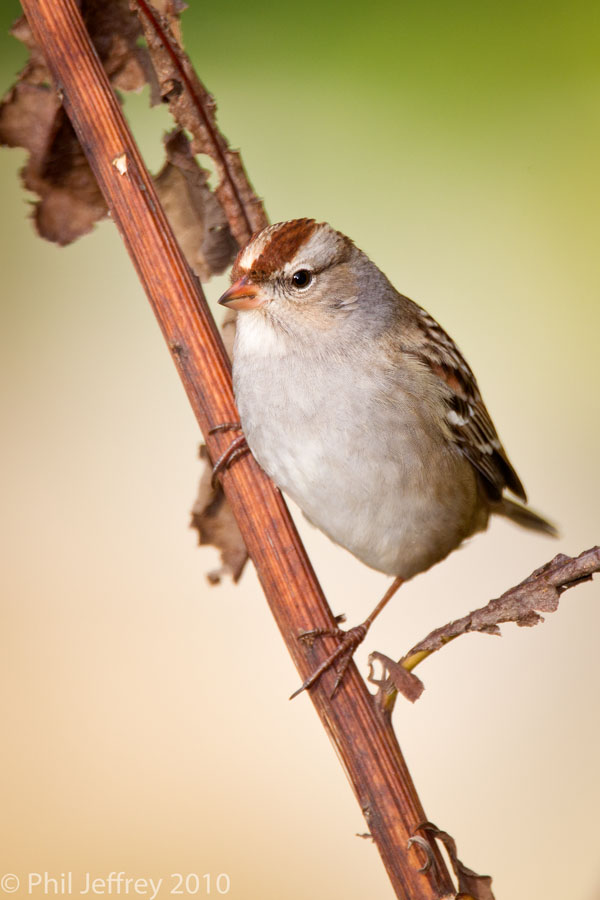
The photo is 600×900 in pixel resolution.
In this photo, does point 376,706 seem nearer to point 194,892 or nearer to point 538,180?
point 194,892

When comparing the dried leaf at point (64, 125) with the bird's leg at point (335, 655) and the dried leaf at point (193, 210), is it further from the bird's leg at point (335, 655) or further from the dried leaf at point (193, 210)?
the bird's leg at point (335, 655)

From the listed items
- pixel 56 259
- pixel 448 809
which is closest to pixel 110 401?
pixel 56 259

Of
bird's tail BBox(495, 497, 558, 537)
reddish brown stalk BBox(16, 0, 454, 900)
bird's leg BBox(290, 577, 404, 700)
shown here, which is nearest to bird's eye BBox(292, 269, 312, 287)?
reddish brown stalk BBox(16, 0, 454, 900)

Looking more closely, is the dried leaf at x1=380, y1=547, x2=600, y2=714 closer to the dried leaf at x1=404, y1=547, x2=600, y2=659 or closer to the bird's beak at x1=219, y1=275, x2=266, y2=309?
the dried leaf at x1=404, y1=547, x2=600, y2=659

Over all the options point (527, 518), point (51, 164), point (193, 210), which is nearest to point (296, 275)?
point (193, 210)

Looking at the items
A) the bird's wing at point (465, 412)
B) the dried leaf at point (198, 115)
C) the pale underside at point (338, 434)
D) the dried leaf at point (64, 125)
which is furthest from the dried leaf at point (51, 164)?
the bird's wing at point (465, 412)

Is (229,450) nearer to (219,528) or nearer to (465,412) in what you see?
(219,528)
